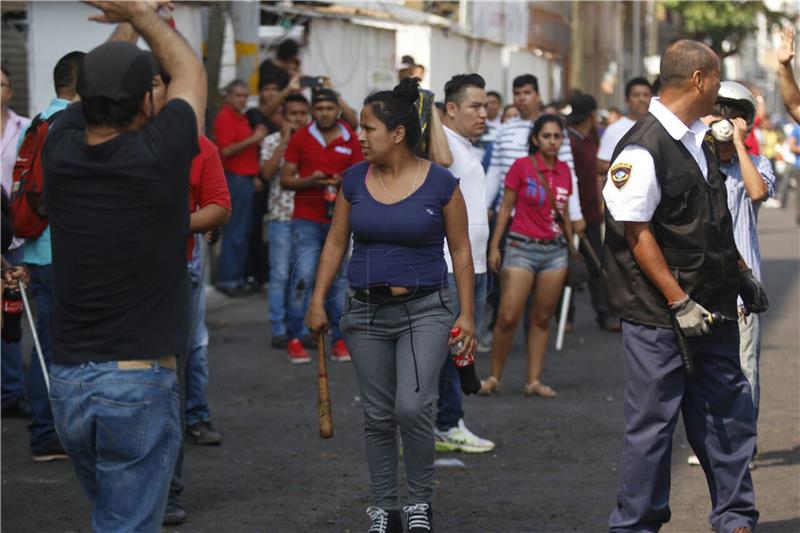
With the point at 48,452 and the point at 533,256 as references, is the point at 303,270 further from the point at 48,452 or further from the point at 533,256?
the point at 48,452

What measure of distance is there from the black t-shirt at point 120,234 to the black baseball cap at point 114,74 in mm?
119

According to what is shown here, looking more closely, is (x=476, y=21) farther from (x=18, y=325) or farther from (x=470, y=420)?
(x=18, y=325)

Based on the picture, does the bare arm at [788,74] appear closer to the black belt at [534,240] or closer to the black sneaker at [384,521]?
the black sneaker at [384,521]

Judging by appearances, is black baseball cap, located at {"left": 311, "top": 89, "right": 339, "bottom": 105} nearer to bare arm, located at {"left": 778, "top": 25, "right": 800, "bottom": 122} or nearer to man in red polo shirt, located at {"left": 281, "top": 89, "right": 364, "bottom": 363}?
man in red polo shirt, located at {"left": 281, "top": 89, "right": 364, "bottom": 363}

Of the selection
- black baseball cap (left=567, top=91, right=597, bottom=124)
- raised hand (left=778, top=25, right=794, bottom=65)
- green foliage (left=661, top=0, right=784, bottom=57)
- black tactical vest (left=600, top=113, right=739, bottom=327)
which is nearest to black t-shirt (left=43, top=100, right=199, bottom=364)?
black tactical vest (left=600, top=113, right=739, bottom=327)

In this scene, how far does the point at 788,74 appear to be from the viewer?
692 cm

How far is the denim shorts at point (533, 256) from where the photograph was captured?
31.8 ft

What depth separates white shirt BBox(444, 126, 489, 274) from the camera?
788 centimetres

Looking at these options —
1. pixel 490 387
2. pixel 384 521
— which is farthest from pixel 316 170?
pixel 384 521

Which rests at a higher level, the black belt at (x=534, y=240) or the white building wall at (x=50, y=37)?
the white building wall at (x=50, y=37)

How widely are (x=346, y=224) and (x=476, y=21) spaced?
22240mm

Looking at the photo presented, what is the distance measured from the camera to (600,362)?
11.5 m

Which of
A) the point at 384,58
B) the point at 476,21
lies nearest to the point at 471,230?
the point at 384,58

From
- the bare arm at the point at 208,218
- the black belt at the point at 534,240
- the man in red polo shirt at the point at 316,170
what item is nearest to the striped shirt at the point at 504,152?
the man in red polo shirt at the point at 316,170
